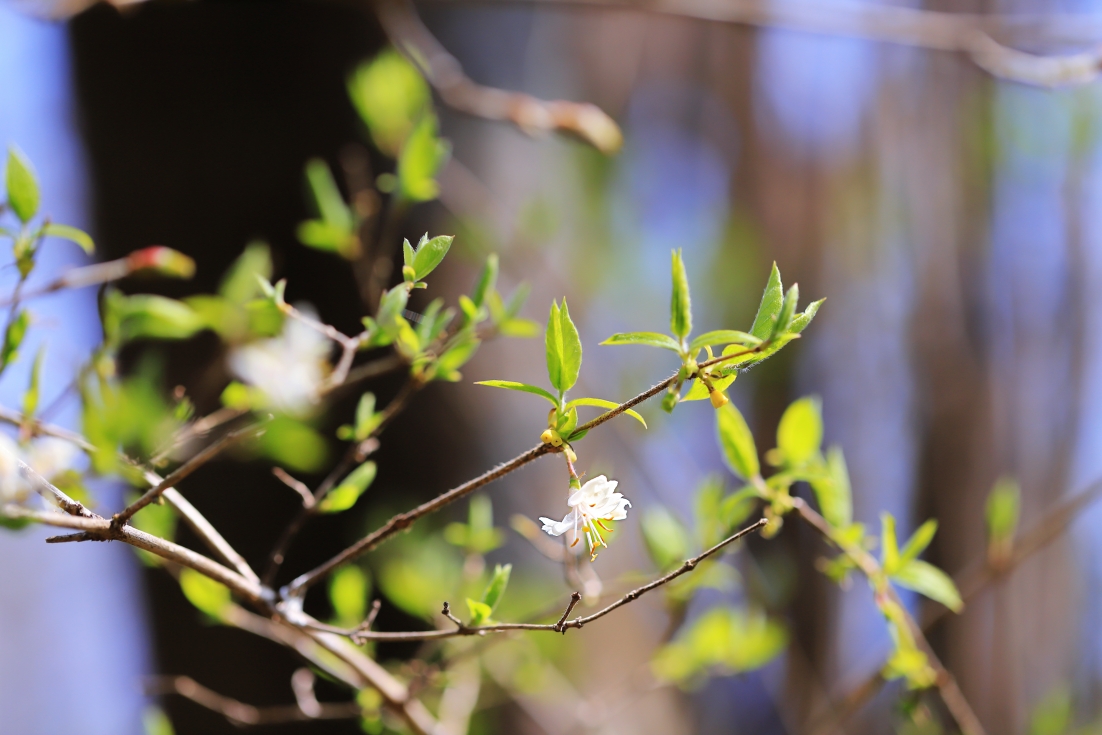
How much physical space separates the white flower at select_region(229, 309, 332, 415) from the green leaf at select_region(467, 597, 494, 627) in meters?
0.14

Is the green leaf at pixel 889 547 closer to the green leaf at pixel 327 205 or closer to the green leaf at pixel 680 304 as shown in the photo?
the green leaf at pixel 680 304

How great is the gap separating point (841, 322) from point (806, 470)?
42.2 inches

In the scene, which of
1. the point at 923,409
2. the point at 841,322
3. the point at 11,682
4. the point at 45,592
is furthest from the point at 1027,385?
the point at 11,682

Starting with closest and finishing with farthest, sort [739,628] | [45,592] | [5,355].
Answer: [5,355]
[739,628]
[45,592]

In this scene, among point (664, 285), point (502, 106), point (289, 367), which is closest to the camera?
point (289, 367)

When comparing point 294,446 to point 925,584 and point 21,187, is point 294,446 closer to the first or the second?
point 21,187

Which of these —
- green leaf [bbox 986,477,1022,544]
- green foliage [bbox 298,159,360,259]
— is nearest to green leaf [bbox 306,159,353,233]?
green foliage [bbox 298,159,360,259]

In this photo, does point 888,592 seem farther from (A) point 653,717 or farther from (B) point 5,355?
(A) point 653,717

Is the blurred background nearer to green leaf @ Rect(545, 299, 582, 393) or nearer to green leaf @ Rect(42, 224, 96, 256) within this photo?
green leaf @ Rect(42, 224, 96, 256)

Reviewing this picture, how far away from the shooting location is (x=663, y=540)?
1.41 feet

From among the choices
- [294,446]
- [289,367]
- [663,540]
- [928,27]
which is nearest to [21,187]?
[289,367]

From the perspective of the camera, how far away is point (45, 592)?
1882mm

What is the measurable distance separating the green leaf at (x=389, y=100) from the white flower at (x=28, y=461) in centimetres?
36

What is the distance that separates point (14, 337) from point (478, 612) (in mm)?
224
